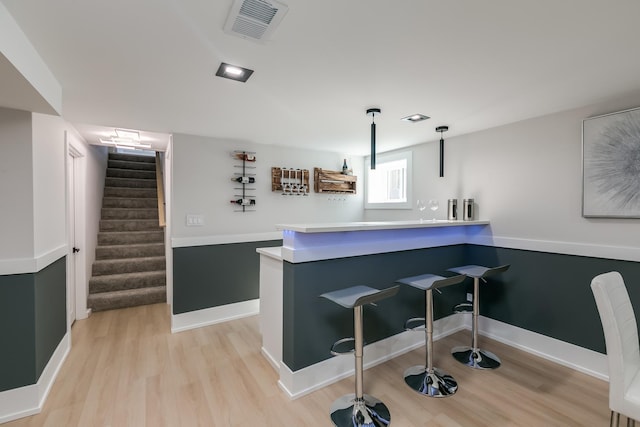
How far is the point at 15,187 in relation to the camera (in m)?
1.95

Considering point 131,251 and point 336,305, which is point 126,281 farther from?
point 336,305

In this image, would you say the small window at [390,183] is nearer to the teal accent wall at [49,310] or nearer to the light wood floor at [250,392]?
the light wood floor at [250,392]

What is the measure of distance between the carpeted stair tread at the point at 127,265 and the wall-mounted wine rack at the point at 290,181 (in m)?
2.29

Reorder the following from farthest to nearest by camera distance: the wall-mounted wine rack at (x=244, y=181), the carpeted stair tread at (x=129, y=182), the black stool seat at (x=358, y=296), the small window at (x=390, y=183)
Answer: the carpeted stair tread at (x=129, y=182)
the small window at (x=390, y=183)
the wall-mounted wine rack at (x=244, y=181)
the black stool seat at (x=358, y=296)

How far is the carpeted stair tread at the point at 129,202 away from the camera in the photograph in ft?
16.9

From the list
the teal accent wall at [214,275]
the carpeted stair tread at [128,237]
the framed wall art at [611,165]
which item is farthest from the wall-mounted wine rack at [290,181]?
the framed wall art at [611,165]

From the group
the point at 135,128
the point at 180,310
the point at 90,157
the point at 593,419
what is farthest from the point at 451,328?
the point at 90,157

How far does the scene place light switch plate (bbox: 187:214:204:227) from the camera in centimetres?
339

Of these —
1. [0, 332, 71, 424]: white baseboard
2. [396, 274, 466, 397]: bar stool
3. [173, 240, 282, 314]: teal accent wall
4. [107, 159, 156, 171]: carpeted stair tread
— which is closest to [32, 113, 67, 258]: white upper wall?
[0, 332, 71, 424]: white baseboard

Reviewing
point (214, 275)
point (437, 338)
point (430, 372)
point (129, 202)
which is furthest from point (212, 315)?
point (129, 202)

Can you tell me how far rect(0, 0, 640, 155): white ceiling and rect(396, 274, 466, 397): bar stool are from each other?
1.46m

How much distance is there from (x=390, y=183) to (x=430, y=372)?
284 cm

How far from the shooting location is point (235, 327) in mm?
3371

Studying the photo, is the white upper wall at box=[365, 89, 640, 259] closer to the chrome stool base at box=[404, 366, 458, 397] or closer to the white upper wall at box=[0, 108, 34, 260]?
the chrome stool base at box=[404, 366, 458, 397]
